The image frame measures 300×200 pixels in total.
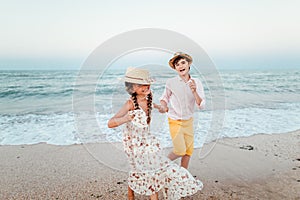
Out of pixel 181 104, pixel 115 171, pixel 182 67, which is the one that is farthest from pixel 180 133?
pixel 115 171

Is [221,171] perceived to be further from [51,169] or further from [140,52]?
[51,169]

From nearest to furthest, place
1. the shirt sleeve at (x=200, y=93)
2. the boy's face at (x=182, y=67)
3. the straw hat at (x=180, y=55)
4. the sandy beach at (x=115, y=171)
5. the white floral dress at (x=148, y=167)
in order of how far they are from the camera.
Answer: the white floral dress at (x=148, y=167), the straw hat at (x=180, y=55), the boy's face at (x=182, y=67), the shirt sleeve at (x=200, y=93), the sandy beach at (x=115, y=171)

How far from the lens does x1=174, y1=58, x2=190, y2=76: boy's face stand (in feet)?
9.04

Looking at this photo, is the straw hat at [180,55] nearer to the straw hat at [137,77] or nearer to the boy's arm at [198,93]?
the boy's arm at [198,93]

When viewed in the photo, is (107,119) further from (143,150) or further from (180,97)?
(180,97)

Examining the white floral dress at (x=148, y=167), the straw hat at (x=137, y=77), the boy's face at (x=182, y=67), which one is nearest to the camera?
the straw hat at (x=137, y=77)

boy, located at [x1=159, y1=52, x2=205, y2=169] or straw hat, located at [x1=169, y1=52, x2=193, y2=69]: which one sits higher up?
straw hat, located at [x1=169, y1=52, x2=193, y2=69]

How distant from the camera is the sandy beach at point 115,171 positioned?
315cm

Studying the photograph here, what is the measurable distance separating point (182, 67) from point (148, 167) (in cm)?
117

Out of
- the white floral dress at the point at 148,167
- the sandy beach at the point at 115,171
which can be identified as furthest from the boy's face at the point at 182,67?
the sandy beach at the point at 115,171

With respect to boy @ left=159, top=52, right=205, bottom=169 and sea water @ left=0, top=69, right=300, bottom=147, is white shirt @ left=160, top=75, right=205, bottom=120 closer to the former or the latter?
boy @ left=159, top=52, right=205, bottom=169

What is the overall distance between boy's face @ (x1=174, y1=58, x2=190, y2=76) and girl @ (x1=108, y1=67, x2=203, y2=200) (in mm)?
577

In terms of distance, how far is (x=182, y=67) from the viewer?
2.77m

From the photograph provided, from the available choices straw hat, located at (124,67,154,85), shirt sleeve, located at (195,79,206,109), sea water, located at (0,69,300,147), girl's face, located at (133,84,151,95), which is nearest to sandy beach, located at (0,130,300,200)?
sea water, located at (0,69,300,147)
